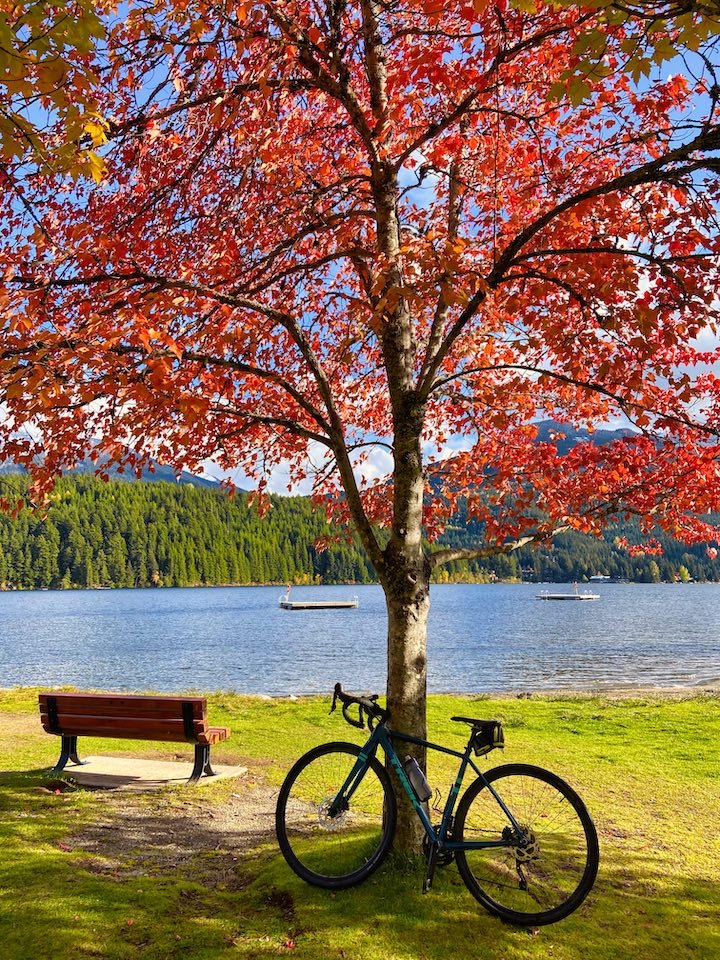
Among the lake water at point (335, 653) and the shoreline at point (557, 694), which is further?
the lake water at point (335, 653)

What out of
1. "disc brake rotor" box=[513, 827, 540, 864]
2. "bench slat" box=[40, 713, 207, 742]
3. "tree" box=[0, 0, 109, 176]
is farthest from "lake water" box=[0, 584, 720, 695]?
"tree" box=[0, 0, 109, 176]

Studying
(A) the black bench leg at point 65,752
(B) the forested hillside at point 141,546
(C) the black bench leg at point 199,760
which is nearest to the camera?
(C) the black bench leg at point 199,760

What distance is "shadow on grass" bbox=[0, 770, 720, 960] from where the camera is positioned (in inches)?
186

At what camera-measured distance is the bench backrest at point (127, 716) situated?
899 cm

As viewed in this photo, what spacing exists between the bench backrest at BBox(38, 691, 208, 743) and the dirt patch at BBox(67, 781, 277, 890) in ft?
2.51

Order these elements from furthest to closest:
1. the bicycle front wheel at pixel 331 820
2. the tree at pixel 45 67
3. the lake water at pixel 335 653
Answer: the lake water at pixel 335 653
the bicycle front wheel at pixel 331 820
the tree at pixel 45 67

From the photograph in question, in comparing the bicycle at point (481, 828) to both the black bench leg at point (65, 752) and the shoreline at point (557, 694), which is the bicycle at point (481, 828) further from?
the shoreline at point (557, 694)

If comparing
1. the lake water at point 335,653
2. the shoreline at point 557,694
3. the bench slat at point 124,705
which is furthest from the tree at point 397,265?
the lake water at point 335,653

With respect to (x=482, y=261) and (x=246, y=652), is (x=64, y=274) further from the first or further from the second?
(x=246, y=652)

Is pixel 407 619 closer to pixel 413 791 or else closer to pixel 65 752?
pixel 413 791

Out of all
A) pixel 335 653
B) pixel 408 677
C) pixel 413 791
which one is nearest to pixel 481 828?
pixel 413 791

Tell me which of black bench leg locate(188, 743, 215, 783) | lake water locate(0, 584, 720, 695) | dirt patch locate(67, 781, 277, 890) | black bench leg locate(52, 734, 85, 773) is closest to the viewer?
→ dirt patch locate(67, 781, 277, 890)

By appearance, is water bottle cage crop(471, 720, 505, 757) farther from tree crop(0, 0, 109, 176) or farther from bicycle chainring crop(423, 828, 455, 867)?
tree crop(0, 0, 109, 176)

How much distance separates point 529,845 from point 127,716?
18.7 ft
